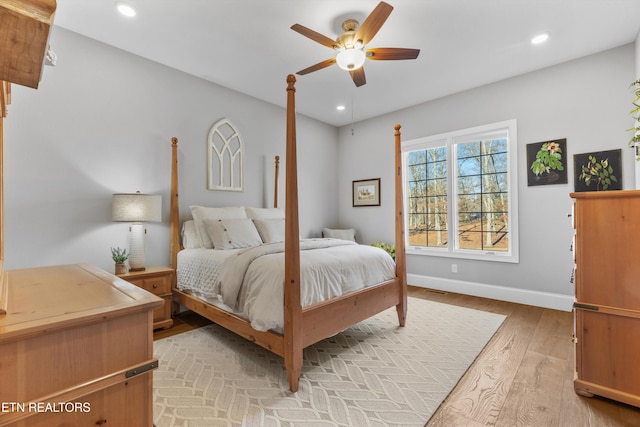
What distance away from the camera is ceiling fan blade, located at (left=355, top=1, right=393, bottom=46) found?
1913 millimetres

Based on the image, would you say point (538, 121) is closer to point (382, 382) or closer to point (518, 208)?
point (518, 208)

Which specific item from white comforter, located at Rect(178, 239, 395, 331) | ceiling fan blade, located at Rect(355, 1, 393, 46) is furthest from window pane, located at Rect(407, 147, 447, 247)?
ceiling fan blade, located at Rect(355, 1, 393, 46)

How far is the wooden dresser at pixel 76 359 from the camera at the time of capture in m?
0.63

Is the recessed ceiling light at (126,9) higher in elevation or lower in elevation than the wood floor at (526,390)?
higher

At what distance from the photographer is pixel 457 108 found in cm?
412

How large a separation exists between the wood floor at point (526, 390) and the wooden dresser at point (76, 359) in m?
1.56

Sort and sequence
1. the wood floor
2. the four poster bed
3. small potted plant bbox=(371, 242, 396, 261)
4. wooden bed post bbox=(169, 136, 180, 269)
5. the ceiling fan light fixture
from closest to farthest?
the wood floor → the four poster bed → the ceiling fan light fixture → wooden bed post bbox=(169, 136, 180, 269) → small potted plant bbox=(371, 242, 396, 261)

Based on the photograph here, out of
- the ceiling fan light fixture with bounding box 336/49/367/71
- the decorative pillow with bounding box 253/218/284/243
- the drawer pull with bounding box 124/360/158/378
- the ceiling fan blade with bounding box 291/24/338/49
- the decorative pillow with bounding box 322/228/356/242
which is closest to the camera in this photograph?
the drawer pull with bounding box 124/360/158/378

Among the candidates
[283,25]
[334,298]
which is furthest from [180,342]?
[283,25]

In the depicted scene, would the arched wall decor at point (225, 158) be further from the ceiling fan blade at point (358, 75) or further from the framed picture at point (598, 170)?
the framed picture at point (598, 170)

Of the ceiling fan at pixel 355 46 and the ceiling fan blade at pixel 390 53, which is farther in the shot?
the ceiling fan blade at pixel 390 53

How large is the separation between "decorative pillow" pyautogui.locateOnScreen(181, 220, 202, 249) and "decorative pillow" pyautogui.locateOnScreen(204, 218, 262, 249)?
0.21 metres

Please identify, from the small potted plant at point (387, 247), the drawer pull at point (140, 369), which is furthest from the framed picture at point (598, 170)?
the drawer pull at point (140, 369)

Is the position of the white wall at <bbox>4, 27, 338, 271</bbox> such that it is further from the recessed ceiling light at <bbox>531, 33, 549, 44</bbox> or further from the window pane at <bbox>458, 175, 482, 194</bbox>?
the window pane at <bbox>458, 175, 482, 194</bbox>
